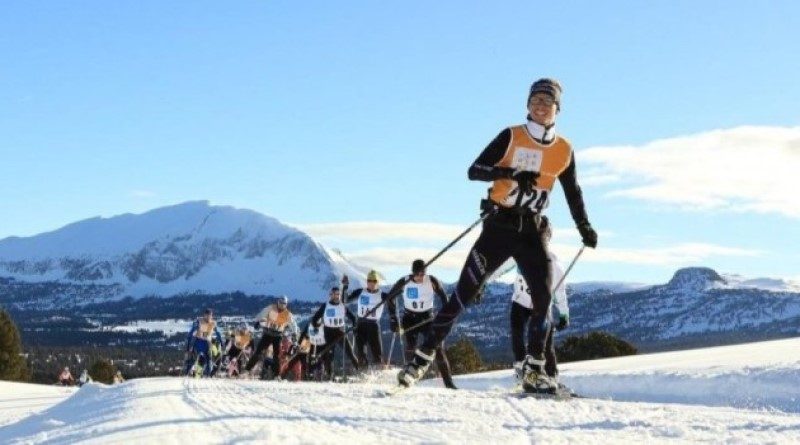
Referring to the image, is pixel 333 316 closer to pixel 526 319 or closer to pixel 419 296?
pixel 419 296

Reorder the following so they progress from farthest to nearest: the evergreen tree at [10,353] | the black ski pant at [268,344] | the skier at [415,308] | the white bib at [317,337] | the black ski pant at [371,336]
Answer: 1. the evergreen tree at [10,353]
2. the white bib at [317,337]
3. the black ski pant at [268,344]
4. the black ski pant at [371,336]
5. the skier at [415,308]

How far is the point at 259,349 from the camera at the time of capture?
707 inches

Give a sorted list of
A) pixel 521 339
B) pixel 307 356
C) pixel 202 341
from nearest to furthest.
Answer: pixel 521 339 → pixel 307 356 → pixel 202 341

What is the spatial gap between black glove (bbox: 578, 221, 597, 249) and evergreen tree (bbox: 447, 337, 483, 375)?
3919 centimetres

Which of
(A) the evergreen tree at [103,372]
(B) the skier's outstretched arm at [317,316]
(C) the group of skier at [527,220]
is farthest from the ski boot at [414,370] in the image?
(A) the evergreen tree at [103,372]

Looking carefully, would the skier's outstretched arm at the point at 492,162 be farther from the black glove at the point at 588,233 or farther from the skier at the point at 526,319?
the skier at the point at 526,319

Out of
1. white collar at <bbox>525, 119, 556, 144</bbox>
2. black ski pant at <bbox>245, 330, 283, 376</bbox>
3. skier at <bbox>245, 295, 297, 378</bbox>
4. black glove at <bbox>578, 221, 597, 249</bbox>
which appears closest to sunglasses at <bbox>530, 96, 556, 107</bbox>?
white collar at <bbox>525, 119, 556, 144</bbox>

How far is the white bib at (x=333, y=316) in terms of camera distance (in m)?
16.6

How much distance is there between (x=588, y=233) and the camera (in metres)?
7.21

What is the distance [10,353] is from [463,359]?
34.4 meters

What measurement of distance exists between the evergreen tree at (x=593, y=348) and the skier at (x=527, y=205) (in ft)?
113

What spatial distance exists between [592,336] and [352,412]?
126 feet

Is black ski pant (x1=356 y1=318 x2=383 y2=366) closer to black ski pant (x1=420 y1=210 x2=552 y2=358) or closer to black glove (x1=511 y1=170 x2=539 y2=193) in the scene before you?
black ski pant (x1=420 y1=210 x2=552 y2=358)

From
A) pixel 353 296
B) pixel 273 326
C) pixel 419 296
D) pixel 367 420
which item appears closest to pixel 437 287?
pixel 419 296
